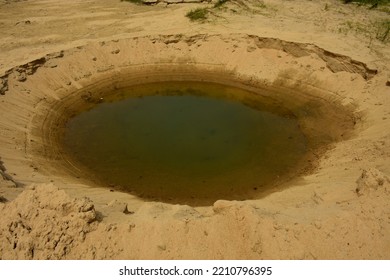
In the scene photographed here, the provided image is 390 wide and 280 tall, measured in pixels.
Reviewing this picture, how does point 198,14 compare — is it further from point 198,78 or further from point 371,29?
point 371,29

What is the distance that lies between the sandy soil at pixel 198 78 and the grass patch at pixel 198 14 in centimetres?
26

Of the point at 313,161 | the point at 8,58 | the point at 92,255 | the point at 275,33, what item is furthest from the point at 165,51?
the point at 92,255

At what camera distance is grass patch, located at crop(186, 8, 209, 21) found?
41.9 ft

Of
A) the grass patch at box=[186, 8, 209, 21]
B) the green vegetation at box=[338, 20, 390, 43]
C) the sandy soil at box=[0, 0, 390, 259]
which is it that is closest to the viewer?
the sandy soil at box=[0, 0, 390, 259]

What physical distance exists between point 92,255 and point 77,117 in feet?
18.9

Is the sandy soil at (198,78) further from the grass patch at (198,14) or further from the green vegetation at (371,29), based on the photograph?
the grass patch at (198,14)

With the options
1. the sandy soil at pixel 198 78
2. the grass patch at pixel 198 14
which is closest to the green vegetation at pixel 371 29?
the sandy soil at pixel 198 78

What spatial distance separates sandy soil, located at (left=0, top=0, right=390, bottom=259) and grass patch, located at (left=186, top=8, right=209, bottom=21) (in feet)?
0.85

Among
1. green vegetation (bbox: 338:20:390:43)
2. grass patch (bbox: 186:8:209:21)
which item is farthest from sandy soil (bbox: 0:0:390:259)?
grass patch (bbox: 186:8:209:21)

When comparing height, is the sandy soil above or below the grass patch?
below

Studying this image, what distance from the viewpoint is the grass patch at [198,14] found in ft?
41.9

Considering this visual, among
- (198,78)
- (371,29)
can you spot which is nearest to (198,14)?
(198,78)

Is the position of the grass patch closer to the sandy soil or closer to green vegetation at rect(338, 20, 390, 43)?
the sandy soil

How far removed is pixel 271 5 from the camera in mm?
13750
